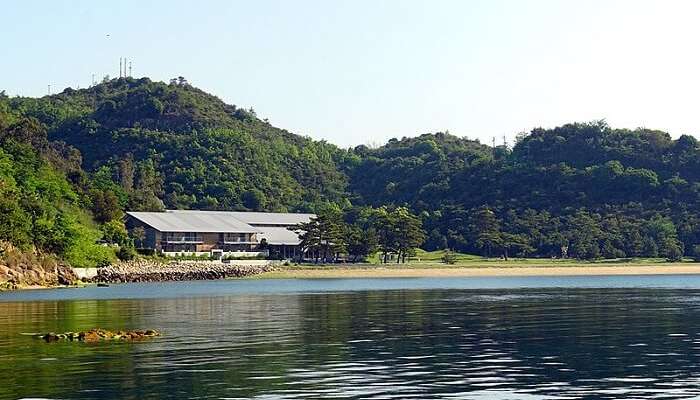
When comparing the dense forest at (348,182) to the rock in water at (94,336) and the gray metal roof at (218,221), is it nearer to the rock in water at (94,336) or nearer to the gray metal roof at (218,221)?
the gray metal roof at (218,221)

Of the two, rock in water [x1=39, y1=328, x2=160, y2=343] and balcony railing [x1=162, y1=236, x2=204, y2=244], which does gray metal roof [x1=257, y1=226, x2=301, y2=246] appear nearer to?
balcony railing [x1=162, y1=236, x2=204, y2=244]

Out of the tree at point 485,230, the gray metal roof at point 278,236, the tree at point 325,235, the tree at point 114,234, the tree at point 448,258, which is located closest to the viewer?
the tree at point 114,234

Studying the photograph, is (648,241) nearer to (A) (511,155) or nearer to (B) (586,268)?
(B) (586,268)

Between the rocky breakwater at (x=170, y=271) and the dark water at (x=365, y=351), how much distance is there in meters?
37.5

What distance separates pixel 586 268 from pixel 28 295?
6717 cm

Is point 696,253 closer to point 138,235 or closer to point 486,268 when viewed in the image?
point 486,268

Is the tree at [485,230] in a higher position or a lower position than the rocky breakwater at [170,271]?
higher

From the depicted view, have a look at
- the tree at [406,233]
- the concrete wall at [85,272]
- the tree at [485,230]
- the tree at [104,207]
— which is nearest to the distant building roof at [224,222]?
the tree at [104,207]

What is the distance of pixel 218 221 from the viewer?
133000mm

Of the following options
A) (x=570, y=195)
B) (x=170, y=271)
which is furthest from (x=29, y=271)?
(x=570, y=195)

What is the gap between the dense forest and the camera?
107688mm

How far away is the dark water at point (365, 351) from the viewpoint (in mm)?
24719

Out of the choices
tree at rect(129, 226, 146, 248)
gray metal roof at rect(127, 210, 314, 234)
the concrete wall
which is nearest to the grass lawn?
gray metal roof at rect(127, 210, 314, 234)

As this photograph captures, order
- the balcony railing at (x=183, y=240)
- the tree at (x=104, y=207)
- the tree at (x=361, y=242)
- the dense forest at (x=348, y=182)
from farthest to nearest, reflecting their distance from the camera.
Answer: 1. the balcony railing at (x=183, y=240)
2. the tree at (x=361, y=242)
3. the tree at (x=104, y=207)
4. the dense forest at (x=348, y=182)
